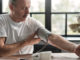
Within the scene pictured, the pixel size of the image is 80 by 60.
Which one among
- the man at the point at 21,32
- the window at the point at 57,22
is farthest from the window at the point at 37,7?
the man at the point at 21,32

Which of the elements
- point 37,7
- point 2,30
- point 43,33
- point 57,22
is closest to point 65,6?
point 57,22

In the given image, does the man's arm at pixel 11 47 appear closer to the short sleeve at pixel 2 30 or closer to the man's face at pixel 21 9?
the short sleeve at pixel 2 30

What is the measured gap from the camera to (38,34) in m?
1.63

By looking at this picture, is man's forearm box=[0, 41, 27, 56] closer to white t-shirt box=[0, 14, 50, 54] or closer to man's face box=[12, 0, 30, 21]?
white t-shirt box=[0, 14, 50, 54]

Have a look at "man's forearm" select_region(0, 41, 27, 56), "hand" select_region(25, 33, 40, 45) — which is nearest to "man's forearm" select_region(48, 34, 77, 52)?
"hand" select_region(25, 33, 40, 45)

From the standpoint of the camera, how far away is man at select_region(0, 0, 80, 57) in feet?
5.04

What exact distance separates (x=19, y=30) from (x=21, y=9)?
0.62ft

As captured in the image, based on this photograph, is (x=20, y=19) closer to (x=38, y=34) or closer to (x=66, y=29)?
(x=38, y=34)

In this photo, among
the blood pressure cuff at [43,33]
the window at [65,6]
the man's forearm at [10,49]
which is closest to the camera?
the man's forearm at [10,49]

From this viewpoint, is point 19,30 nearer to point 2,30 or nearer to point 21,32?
point 21,32

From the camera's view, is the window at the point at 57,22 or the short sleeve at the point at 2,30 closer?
the short sleeve at the point at 2,30

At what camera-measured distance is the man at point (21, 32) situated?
1537mm

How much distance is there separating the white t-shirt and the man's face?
71 millimetres

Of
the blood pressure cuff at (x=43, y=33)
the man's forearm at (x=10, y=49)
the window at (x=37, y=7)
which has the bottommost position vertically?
the man's forearm at (x=10, y=49)
